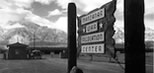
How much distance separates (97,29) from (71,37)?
2.34 ft

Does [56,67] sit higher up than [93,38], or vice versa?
[93,38]

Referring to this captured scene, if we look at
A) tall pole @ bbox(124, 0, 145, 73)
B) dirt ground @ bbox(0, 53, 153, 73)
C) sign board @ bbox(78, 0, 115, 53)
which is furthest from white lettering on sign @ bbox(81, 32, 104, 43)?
dirt ground @ bbox(0, 53, 153, 73)

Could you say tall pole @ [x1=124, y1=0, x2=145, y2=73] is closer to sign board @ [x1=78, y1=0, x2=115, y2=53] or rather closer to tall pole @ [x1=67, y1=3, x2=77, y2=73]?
sign board @ [x1=78, y1=0, x2=115, y2=53]

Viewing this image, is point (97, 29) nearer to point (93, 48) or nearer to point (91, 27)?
point (91, 27)

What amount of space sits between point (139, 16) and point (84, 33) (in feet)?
9.93

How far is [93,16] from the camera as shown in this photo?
497cm

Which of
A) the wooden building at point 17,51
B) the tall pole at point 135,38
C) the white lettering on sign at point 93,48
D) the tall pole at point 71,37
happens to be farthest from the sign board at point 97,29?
the wooden building at point 17,51

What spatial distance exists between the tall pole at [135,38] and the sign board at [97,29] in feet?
4.81

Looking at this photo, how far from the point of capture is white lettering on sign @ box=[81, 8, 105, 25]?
4.55 m

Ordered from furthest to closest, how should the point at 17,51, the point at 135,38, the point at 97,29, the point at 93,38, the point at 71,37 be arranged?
the point at 17,51 < the point at 93,38 < the point at 97,29 < the point at 71,37 < the point at 135,38

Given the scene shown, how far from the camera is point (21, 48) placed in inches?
1703

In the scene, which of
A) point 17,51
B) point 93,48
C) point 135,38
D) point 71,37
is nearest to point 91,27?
point 93,48

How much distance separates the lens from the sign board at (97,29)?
4.22 meters

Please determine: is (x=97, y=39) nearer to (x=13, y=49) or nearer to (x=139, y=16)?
(x=139, y=16)
